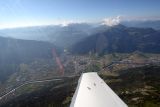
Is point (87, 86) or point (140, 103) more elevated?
point (87, 86)

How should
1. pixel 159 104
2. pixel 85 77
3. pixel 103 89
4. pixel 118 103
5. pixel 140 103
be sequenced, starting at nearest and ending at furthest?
pixel 118 103 < pixel 103 89 < pixel 85 77 < pixel 159 104 < pixel 140 103

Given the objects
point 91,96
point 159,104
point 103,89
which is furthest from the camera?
point 159,104

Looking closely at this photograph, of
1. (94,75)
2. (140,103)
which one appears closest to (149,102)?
(140,103)

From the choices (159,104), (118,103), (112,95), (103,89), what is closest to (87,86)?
(103,89)

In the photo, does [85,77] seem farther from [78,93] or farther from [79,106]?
[79,106]

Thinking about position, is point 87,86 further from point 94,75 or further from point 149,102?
point 149,102

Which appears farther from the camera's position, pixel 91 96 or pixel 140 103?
pixel 140 103
